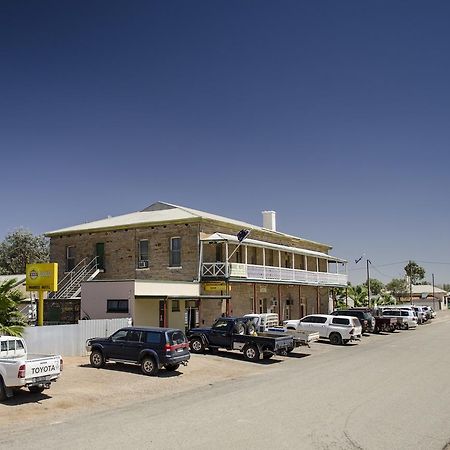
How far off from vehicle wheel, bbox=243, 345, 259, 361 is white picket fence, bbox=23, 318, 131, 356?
6.23 metres

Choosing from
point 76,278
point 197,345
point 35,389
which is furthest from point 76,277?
point 35,389

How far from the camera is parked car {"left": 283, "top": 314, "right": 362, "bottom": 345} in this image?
105 feet

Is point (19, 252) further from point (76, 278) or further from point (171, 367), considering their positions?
point (171, 367)

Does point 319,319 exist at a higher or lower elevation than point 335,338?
higher

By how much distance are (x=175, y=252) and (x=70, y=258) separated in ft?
31.1

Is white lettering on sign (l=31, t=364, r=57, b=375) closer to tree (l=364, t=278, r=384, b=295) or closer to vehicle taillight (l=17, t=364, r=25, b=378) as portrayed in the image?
vehicle taillight (l=17, t=364, r=25, b=378)

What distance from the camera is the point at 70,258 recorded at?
40250mm

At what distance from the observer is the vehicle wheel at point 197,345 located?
25.5m

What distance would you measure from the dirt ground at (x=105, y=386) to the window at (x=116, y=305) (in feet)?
17.9

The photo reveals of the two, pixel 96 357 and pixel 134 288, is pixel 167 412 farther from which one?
pixel 134 288

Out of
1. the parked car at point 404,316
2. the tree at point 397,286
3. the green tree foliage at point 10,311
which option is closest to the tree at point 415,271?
the tree at point 397,286

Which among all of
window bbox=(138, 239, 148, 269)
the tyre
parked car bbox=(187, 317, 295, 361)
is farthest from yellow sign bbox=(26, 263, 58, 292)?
window bbox=(138, 239, 148, 269)

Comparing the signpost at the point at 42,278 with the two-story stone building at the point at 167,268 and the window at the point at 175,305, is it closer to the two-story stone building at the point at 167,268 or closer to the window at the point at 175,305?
the two-story stone building at the point at 167,268

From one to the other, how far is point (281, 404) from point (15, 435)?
6317 millimetres
